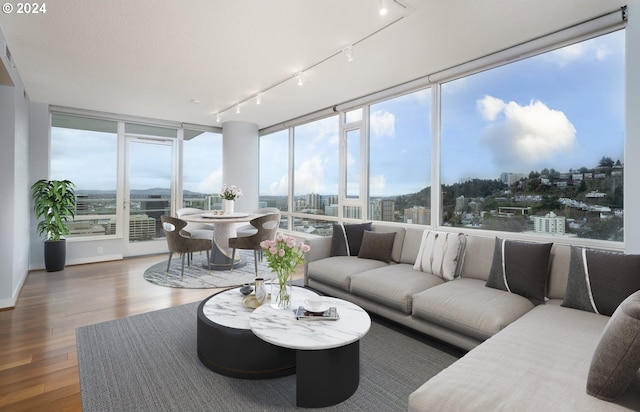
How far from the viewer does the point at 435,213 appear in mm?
3760

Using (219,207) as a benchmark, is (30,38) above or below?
above

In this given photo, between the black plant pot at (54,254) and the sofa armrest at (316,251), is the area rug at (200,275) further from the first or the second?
the black plant pot at (54,254)

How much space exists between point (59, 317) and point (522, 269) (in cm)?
422

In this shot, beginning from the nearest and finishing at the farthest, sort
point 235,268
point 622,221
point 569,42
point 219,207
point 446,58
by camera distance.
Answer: point 622,221
point 569,42
point 446,58
point 235,268
point 219,207

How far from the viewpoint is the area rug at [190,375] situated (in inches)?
70.1

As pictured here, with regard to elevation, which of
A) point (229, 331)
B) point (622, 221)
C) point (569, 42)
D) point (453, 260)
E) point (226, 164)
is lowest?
point (229, 331)

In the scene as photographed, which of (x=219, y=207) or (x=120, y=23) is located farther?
(x=219, y=207)

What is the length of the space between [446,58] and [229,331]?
331cm

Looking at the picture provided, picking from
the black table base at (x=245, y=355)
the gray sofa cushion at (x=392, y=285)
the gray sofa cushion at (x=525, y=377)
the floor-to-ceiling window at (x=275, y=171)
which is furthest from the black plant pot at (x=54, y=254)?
the gray sofa cushion at (x=525, y=377)

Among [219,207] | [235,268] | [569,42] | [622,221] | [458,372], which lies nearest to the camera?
[458,372]

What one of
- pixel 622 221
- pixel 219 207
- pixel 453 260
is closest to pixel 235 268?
pixel 219 207

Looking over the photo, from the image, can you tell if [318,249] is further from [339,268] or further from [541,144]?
[541,144]

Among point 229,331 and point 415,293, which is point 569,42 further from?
point 229,331

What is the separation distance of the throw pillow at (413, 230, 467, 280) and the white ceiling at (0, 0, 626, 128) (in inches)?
73.5
